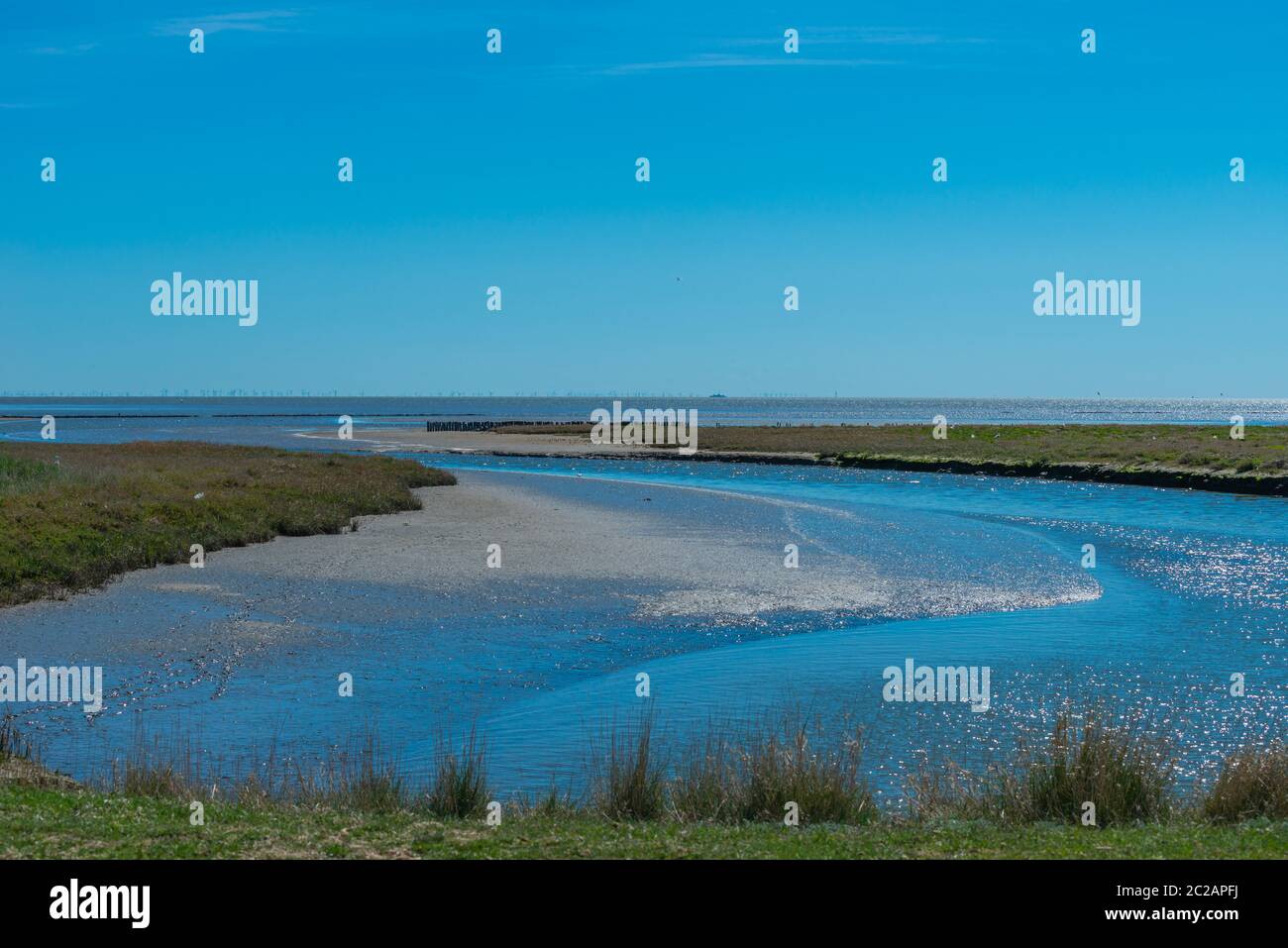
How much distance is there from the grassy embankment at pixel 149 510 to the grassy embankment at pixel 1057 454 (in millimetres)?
36407

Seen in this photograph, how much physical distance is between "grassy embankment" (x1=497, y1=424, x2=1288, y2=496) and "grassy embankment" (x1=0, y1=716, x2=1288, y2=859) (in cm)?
5156

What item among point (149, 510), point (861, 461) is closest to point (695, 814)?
point (149, 510)

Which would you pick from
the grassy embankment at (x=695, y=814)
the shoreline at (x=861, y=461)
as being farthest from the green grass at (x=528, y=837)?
the shoreline at (x=861, y=461)

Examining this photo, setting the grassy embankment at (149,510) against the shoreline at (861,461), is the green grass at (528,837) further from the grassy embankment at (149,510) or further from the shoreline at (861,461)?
the shoreline at (861,461)

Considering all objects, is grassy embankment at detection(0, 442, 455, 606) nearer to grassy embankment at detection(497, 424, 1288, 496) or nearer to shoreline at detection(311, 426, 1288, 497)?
shoreline at detection(311, 426, 1288, 497)

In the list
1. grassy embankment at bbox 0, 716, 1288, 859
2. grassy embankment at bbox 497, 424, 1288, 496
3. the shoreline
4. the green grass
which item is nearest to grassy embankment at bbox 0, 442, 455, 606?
grassy embankment at bbox 0, 716, 1288, 859

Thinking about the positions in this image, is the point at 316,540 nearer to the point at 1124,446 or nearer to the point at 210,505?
the point at 210,505

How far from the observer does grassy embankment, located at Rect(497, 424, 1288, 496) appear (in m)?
62.0

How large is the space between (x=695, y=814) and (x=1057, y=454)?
7239cm

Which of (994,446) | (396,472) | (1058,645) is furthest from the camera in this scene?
(994,446)
